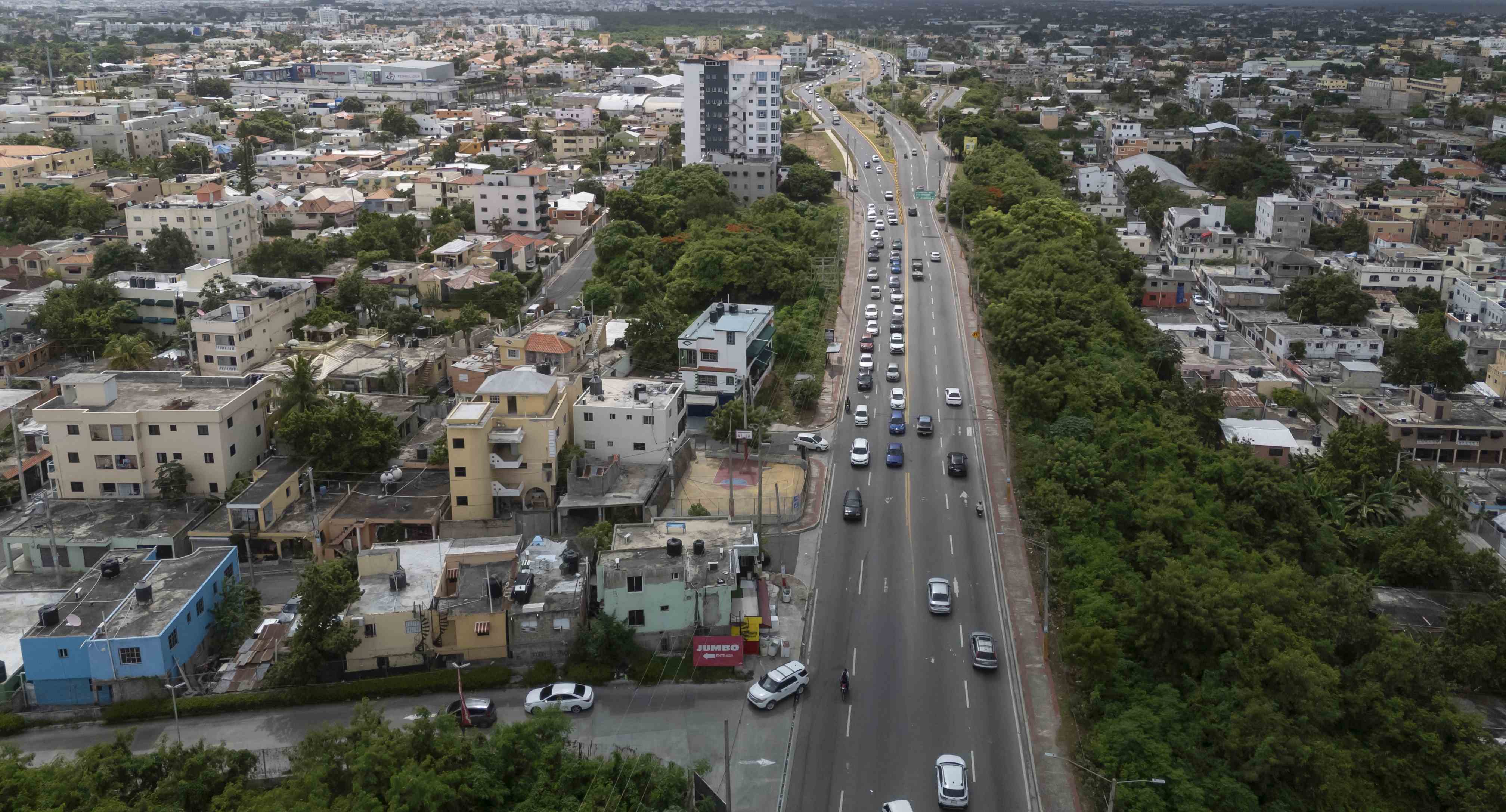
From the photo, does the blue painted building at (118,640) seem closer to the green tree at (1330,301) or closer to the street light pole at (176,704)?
the street light pole at (176,704)

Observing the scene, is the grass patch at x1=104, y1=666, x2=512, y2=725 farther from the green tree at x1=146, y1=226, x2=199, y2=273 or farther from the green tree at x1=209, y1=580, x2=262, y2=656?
the green tree at x1=146, y1=226, x2=199, y2=273

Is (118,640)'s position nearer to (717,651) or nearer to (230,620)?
(230,620)

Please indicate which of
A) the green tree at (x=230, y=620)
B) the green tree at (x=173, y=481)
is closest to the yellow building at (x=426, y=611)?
the green tree at (x=230, y=620)

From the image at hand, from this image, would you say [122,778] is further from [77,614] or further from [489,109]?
[489,109]

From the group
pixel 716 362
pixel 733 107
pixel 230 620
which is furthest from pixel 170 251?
pixel 733 107

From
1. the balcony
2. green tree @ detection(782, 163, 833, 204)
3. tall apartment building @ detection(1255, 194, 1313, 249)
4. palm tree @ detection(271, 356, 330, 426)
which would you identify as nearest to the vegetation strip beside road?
the balcony

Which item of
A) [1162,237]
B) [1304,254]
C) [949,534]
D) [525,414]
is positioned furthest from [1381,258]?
[525,414]
